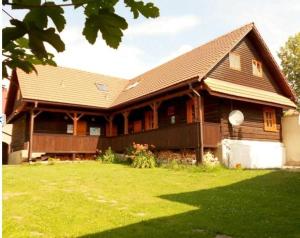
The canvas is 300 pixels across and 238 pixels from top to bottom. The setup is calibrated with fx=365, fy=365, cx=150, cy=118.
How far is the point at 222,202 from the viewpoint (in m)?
9.33

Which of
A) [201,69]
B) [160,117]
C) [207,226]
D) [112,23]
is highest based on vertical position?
[201,69]

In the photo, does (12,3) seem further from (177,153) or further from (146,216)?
(177,153)

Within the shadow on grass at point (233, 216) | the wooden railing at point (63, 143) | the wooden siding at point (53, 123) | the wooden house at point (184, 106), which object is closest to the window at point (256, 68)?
the wooden house at point (184, 106)

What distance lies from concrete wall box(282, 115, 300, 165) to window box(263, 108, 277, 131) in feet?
2.68

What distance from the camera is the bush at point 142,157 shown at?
58.1ft

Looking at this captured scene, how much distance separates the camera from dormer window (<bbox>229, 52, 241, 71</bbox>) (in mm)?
20312

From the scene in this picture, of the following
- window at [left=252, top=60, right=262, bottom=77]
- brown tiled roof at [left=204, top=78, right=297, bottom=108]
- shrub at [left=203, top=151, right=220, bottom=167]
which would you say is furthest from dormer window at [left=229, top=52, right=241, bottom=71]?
shrub at [left=203, top=151, right=220, bottom=167]

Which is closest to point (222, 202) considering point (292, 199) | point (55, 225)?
point (292, 199)

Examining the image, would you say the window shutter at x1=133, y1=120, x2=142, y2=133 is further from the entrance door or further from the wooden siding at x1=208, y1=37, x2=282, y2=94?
the wooden siding at x1=208, y1=37, x2=282, y2=94

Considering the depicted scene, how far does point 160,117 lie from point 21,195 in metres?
13.3

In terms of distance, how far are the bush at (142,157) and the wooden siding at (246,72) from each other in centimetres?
506

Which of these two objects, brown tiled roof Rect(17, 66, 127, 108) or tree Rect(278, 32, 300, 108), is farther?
tree Rect(278, 32, 300, 108)

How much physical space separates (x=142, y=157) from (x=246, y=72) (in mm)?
8288

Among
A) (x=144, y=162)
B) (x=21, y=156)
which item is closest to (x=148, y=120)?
(x=144, y=162)
